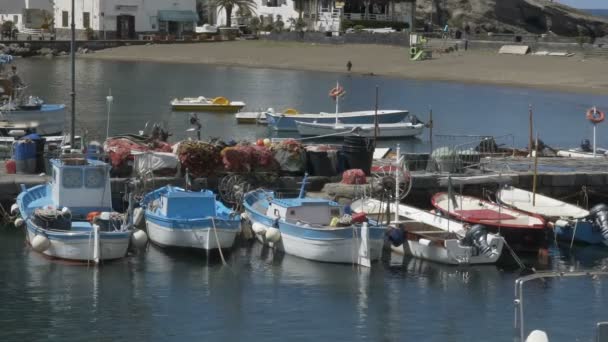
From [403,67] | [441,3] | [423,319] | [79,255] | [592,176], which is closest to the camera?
[423,319]

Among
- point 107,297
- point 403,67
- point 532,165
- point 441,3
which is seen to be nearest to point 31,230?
point 107,297

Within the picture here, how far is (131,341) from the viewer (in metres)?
23.5

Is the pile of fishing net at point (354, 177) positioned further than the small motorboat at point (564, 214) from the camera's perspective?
Yes

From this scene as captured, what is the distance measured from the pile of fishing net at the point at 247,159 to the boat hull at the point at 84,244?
19.6ft

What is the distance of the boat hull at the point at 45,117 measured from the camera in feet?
159

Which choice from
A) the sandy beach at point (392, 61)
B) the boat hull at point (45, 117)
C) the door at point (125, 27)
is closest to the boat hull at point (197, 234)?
the boat hull at point (45, 117)

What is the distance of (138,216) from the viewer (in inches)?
1216

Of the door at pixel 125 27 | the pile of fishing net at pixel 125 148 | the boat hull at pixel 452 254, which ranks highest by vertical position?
the door at pixel 125 27

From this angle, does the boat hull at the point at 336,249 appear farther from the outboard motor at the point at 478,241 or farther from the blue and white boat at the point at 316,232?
the outboard motor at the point at 478,241

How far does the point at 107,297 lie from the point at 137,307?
885mm

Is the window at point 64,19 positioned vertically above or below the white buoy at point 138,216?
above

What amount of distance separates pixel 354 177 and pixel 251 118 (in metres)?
28.7

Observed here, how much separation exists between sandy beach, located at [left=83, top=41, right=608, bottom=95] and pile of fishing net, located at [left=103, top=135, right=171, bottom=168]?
162 feet

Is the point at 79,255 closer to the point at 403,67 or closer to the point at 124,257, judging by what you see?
the point at 124,257
